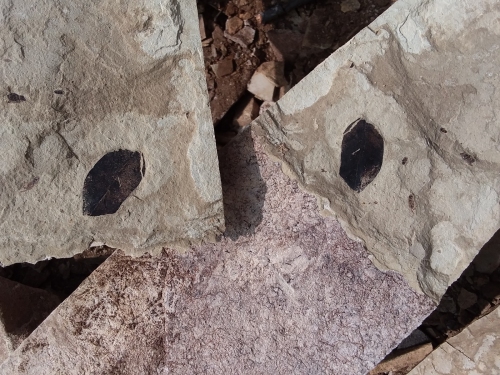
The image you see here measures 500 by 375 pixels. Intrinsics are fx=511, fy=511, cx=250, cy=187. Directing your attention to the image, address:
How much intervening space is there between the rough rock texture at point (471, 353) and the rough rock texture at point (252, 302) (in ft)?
1.70

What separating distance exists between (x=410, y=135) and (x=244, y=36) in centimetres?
105

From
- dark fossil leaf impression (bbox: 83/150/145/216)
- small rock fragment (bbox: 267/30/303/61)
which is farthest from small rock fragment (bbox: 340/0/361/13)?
dark fossil leaf impression (bbox: 83/150/145/216)

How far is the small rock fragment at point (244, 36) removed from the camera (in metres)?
2.30

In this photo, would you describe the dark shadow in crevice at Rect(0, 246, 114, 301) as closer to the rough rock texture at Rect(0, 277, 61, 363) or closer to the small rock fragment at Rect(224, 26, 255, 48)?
the rough rock texture at Rect(0, 277, 61, 363)

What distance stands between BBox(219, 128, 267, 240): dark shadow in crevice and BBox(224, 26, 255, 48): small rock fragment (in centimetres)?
83

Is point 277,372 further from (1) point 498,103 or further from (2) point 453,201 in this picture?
(1) point 498,103

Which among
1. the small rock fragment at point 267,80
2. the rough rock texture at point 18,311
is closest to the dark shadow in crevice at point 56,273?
the rough rock texture at point 18,311

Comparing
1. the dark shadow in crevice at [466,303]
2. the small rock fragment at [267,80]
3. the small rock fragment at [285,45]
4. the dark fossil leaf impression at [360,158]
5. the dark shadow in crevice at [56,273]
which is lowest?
the dark shadow in crevice at [56,273]

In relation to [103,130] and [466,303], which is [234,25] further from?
[466,303]

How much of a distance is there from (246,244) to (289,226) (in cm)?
15

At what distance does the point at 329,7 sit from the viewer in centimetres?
230

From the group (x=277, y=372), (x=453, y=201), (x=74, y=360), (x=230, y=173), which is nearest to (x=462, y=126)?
(x=453, y=201)

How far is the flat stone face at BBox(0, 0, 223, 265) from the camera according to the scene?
137 cm

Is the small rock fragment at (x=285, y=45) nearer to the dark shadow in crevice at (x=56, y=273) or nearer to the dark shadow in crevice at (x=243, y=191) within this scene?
the dark shadow in crevice at (x=243, y=191)
